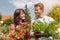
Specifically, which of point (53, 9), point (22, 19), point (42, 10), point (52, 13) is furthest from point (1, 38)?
point (53, 9)

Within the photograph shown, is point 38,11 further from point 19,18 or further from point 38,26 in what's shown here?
point 38,26

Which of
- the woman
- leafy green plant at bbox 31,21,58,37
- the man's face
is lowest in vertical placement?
leafy green plant at bbox 31,21,58,37

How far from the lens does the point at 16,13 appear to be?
396cm

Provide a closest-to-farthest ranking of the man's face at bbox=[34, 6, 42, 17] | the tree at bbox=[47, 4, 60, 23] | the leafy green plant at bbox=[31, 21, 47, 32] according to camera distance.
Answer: the leafy green plant at bbox=[31, 21, 47, 32] → the man's face at bbox=[34, 6, 42, 17] → the tree at bbox=[47, 4, 60, 23]

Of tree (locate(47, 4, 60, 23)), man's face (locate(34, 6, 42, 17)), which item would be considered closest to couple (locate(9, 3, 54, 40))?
man's face (locate(34, 6, 42, 17))

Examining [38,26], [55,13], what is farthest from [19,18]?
[55,13]

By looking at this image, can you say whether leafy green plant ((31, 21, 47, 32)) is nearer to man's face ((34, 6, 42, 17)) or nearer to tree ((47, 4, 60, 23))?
man's face ((34, 6, 42, 17))

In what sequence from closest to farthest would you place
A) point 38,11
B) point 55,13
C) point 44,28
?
point 44,28
point 38,11
point 55,13

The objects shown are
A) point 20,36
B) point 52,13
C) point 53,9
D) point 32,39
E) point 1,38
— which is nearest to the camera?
point 20,36

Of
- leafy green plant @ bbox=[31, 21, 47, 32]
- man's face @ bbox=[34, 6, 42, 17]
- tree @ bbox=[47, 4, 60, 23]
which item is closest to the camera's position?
leafy green plant @ bbox=[31, 21, 47, 32]

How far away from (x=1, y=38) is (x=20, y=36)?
0.73 meters

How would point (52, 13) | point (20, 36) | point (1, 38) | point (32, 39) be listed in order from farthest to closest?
point (52, 13), point (1, 38), point (32, 39), point (20, 36)

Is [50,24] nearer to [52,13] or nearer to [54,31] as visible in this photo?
[54,31]

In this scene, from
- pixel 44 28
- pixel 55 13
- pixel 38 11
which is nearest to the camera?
pixel 44 28
